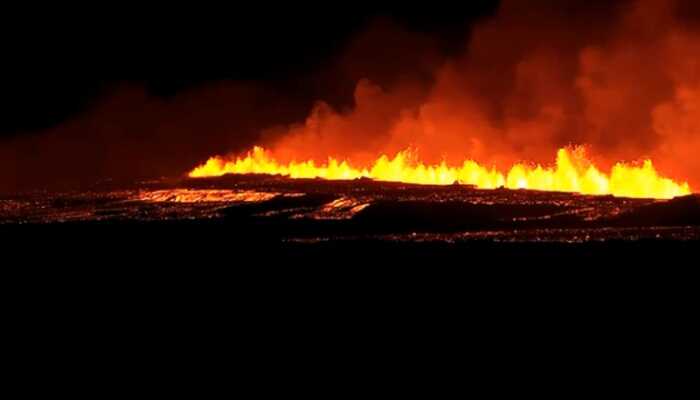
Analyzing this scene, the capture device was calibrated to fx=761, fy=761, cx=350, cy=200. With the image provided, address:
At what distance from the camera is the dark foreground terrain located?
13469mm

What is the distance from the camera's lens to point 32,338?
9.52m

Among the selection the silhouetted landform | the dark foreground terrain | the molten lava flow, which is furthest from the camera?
the molten lava flow

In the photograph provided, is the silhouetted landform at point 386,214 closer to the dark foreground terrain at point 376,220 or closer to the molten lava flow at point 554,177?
the dark foreground terrain at point 376,220

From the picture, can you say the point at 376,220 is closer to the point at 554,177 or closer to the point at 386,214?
the point at 386,214

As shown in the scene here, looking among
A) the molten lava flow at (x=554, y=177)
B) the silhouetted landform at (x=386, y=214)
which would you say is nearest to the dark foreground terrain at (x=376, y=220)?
the silhouetted landform at (x=386, y=214)

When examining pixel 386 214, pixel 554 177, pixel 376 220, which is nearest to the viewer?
pixel 376 220

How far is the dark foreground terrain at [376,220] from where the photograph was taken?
13.5m

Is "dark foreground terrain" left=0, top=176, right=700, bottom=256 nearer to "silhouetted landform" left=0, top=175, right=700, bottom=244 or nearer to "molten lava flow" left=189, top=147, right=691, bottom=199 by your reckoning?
"silhouetted landform" left=0, top=175, right=700, bottom=244

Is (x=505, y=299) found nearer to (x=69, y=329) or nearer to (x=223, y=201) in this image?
(x=69, y=329)

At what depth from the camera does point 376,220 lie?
59.4ft

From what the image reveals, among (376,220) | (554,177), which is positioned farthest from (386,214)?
(554,177)

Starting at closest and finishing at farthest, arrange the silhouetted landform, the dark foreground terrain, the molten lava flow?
the dark foreground terrain
the silhouetted landform
the molten lava flow

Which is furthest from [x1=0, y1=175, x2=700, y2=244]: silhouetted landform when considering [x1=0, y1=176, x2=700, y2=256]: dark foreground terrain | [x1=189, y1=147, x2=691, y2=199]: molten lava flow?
[x1=189, y1=147, x2=691, y2=199]: molten lava flow

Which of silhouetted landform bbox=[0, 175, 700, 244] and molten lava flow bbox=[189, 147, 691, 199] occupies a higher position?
molten lava flow bbox=[189, 147, 691, 199]
